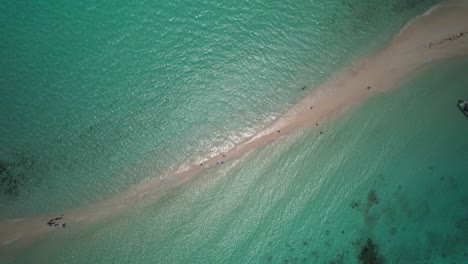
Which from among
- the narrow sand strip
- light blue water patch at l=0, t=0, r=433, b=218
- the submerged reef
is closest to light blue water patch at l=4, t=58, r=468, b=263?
the narrow sand strip

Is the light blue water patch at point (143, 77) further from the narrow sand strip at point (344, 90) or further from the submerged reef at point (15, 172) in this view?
the narrow sand strip at point (344, 90)

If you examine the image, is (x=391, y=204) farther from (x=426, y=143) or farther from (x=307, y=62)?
(x=307, y=62)

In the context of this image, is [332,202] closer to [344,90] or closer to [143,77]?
[344,90]

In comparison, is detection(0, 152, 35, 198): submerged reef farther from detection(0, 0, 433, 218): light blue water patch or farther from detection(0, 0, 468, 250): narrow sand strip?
detection(0, 0, 468, 250): narrow sand strip

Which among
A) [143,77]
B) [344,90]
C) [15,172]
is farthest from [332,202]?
[15,172]

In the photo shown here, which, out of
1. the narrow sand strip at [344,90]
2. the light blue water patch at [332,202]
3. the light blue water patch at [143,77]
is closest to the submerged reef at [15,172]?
the light blue water patch at [143,77]
